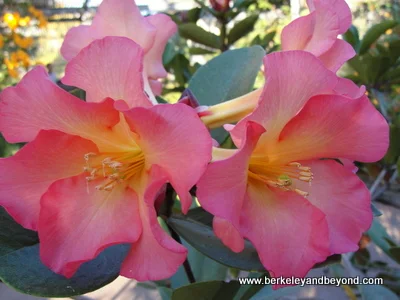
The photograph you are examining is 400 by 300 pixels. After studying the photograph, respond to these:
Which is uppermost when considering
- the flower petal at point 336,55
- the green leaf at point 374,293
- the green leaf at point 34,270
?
the flower petal at point 336,55

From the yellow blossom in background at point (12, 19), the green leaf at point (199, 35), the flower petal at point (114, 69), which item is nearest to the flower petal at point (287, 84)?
the flower petal at point (114, 69)

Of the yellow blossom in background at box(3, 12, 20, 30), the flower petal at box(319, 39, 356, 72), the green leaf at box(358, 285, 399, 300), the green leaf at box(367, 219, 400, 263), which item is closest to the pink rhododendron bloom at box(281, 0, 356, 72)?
the flower petal at box(319, 39, 356, 72)

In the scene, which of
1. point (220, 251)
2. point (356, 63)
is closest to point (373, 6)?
point (356, 63)

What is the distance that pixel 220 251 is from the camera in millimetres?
517

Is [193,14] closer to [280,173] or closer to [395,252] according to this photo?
[395,252]

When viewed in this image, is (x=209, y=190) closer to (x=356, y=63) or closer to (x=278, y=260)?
(x=278, y=260)

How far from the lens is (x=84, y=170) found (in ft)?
1.46

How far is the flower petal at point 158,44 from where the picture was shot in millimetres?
608

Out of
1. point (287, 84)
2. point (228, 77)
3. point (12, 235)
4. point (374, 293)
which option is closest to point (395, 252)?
point (374, 293)

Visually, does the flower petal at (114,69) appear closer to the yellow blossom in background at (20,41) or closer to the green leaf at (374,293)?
the green leaf at (374,293)

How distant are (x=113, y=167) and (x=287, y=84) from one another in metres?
0.20

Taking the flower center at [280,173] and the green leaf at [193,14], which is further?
the green leaf at [193,14]

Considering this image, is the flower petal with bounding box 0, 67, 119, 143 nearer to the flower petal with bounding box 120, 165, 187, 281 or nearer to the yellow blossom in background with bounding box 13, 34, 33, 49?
the flower petal with bounding box 120, 165, 187, 281

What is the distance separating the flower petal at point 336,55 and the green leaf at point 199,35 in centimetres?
76
